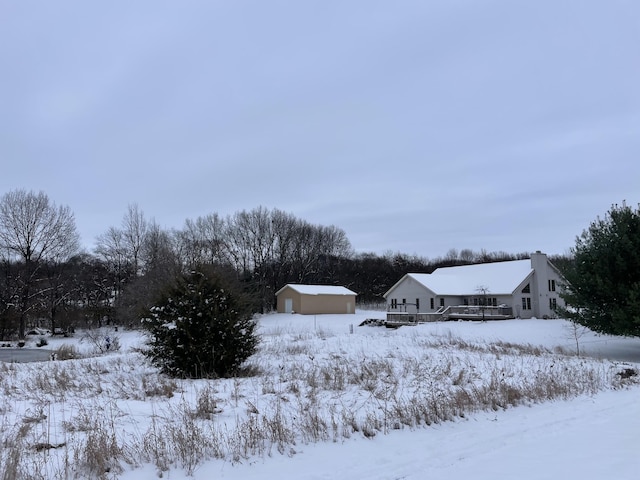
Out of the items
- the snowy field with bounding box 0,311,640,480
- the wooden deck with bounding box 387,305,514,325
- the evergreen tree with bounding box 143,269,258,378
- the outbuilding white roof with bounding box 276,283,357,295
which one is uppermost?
the outbuilding white roof with bounding box 276,283,357,295

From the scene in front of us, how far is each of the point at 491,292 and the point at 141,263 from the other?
145ft

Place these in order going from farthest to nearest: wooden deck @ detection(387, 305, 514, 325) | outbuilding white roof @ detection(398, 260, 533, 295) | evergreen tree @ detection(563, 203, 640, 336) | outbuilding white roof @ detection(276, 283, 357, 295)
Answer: outbuilding white roof @ detection(276, 283, 357, 295) < outbuilding white roof @ detection(398, 260, 533, 295) < wooden deck @ detection(387, 305, 514, 325) < evergreen tree @ detection(563, 203, 640, 336)

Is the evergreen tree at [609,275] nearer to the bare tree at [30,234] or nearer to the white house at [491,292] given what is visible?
the white house at [491,292]

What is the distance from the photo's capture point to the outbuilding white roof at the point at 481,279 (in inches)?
1945

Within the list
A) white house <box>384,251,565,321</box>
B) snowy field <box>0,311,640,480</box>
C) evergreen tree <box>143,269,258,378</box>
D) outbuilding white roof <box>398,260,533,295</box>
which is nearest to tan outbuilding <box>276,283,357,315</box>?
white house <box>384,251,565,321</box>

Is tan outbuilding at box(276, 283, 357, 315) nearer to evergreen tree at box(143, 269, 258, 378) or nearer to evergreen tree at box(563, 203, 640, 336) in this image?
evergreen tree at box(563, 203, 640, 336)

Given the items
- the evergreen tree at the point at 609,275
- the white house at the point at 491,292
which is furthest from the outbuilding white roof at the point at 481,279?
the evergreen tree at the point at 609,275

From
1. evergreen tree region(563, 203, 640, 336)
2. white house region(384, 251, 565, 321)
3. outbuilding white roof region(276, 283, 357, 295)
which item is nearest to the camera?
evergreen tree region(563, 203, 640, 336)

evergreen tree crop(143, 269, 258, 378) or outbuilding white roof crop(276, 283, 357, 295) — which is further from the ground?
outbuilding white roof crop(276, 283, 357, 295)

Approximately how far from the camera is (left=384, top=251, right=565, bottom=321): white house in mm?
47656

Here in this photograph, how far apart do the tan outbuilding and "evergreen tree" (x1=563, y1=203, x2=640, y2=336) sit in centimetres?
3699

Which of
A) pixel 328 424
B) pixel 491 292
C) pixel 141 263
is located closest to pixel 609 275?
pixel 491 292

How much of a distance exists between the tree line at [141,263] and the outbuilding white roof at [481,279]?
67.9 ft

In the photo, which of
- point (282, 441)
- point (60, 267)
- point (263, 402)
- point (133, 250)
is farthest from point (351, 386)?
point (133, 250)
